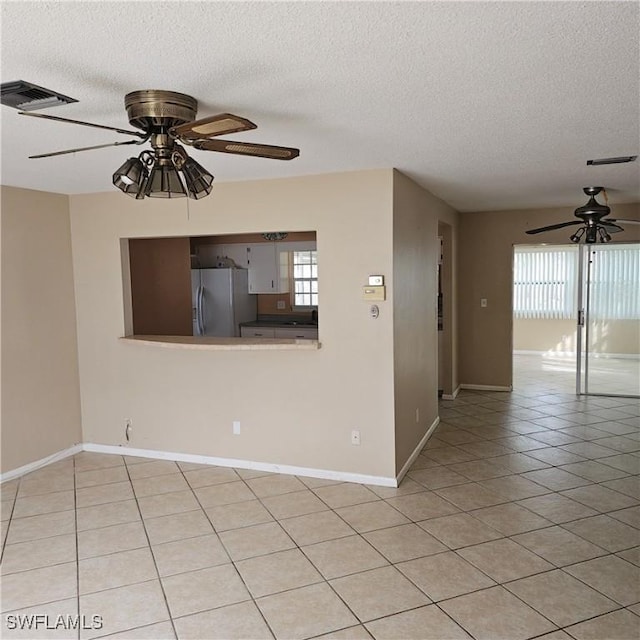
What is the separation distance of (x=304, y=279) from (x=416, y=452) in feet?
11.2

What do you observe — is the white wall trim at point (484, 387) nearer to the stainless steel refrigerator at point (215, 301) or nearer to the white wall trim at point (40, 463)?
the stainless steel refrigerator at point (215, 301)

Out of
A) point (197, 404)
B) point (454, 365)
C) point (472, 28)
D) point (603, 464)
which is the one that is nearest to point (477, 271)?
point (454, 365)

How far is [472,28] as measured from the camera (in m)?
1.65

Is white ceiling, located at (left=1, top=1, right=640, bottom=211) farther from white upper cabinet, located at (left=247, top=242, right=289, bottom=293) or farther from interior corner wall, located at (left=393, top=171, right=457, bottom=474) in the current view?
white upper cabinet, located at (left=247, top=242, right=289, bottom=293)

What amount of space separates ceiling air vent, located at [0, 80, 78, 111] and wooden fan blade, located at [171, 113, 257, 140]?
44cm

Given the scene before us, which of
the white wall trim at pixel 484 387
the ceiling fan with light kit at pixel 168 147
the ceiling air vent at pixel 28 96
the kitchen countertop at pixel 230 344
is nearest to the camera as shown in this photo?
the ceiling air vent at pixel 28 96

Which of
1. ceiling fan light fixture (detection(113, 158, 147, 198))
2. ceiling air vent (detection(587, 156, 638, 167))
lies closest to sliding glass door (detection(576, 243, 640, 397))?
ceiling air vent (detection(587, 156, 638, 167))

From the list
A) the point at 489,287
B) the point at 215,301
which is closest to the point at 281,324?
the point at 215,301

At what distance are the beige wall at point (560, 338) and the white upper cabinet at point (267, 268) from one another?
4.73 meters

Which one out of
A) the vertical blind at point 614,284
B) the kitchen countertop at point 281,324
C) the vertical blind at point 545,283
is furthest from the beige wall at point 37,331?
the vertical blind at point 545,283

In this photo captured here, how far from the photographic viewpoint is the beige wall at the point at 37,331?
4320mm

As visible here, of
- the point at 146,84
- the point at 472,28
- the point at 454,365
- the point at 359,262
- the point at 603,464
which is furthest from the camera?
the point at 454,365

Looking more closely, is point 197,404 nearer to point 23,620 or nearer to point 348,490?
point 348,490

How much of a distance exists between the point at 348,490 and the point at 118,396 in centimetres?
225
